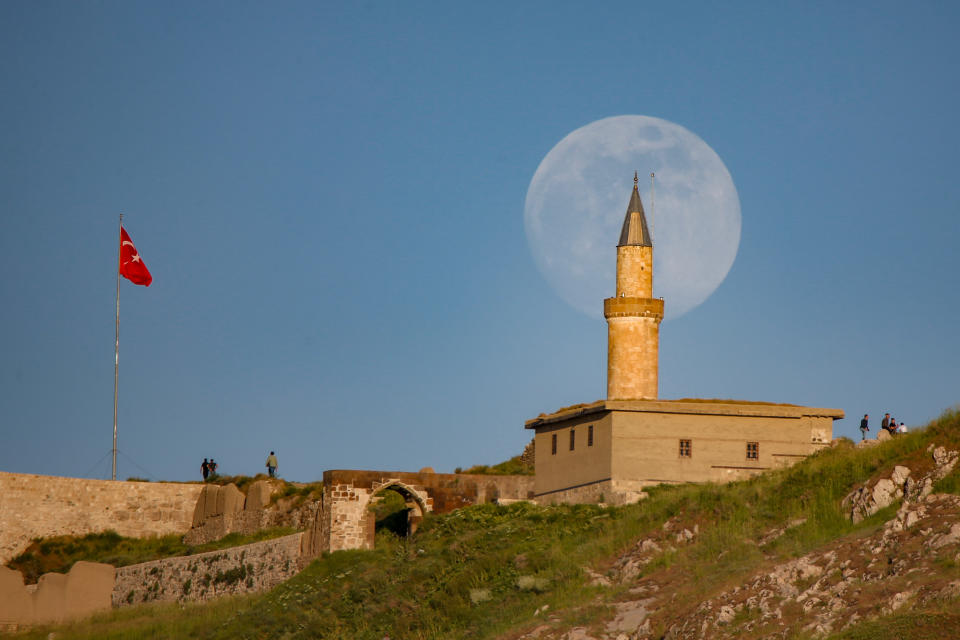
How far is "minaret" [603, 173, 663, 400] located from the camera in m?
59.1

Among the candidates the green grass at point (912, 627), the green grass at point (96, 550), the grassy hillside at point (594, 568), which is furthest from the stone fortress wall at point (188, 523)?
the green grass at point (912, 627)

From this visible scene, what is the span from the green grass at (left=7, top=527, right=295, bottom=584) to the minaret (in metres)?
15.8

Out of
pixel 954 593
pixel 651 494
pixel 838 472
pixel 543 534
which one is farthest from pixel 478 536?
pixel 954 593

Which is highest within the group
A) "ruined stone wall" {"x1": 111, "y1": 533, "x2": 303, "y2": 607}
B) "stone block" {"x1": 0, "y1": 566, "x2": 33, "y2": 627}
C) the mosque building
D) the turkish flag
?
the turkish flag

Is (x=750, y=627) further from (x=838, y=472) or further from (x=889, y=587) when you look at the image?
(x=838, y=472)

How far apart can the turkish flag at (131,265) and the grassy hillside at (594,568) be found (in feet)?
67.7

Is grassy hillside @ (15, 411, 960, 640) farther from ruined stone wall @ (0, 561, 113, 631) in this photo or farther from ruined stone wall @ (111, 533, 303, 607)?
ruined stone wall @ (0, 561, 113, 631)

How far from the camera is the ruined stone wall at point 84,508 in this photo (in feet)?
224

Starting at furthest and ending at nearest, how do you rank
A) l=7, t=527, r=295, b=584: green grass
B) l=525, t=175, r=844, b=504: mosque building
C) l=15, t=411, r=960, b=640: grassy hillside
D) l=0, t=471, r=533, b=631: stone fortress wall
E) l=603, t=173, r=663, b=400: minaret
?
l=7, t=527, r=295, b=584: green grass < l=603, t=173, r=663, b=400: minaret < l=0, t=471, r=533, b=631: stone fortress wall < l=525, t=175, r=844, b=504: mosque building < l=15, t=411, r=960, b=640: grassy hillside

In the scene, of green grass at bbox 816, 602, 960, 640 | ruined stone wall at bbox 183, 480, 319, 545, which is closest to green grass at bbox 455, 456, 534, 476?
ruined stone wall at bbox 183, 480, 319, 545

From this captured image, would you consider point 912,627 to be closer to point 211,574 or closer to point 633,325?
point 633,325

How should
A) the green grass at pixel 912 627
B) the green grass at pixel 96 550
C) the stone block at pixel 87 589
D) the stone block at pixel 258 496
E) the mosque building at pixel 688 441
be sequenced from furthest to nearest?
the stone block at pixel 258 496 < the green grass at pixel 96 550 < the stone block at pixel 87 589 < the mosque building at pixel 688 441 < the green grass at pixel 912 627

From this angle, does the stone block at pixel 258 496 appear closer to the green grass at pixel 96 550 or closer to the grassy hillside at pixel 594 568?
the green grass at pixel 96 550

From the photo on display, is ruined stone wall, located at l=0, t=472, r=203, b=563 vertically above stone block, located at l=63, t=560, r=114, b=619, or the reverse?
ruined stone wall, located at l=0, t=472, r=203, b=563
